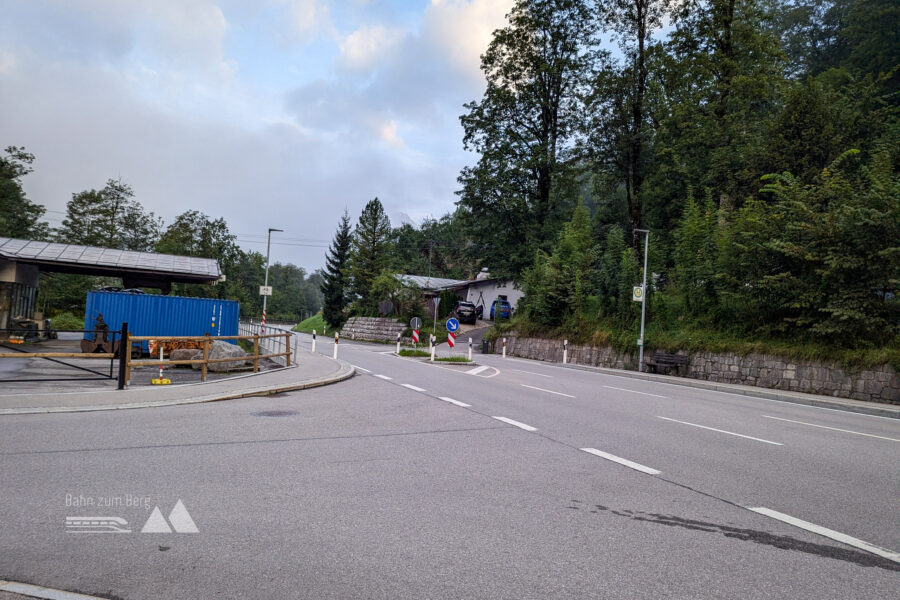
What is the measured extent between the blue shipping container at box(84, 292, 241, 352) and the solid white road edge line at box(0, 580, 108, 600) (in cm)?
1966

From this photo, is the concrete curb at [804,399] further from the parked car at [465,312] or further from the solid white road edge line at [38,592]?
the parked car at [465,312]

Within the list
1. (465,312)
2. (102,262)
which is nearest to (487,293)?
(465,312)

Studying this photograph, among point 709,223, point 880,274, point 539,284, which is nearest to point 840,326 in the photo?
point 880,274

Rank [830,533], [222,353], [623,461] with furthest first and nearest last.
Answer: [222,353] → [623,461] → [830,533]

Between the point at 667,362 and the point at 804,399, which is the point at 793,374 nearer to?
the point at 804,399

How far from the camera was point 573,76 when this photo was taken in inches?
1576

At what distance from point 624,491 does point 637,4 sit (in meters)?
37.6

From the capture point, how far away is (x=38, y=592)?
9.57 feet

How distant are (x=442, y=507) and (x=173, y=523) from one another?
82.8 inches

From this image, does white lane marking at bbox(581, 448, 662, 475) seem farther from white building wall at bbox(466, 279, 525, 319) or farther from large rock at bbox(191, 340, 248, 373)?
white building wall at bbox(466, 279, 525, 319)

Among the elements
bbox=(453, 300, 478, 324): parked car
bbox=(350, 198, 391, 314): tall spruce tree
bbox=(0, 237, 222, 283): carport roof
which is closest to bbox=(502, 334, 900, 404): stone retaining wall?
bbox=(0, 237, 222, 283): carport roof

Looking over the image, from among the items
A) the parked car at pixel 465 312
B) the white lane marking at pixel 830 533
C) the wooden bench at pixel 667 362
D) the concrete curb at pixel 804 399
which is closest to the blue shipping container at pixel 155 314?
the concrete curb at pixel 804 399

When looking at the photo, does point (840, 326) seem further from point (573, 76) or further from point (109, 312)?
point (573, 76)

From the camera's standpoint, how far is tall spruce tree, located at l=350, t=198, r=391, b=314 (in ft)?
182
